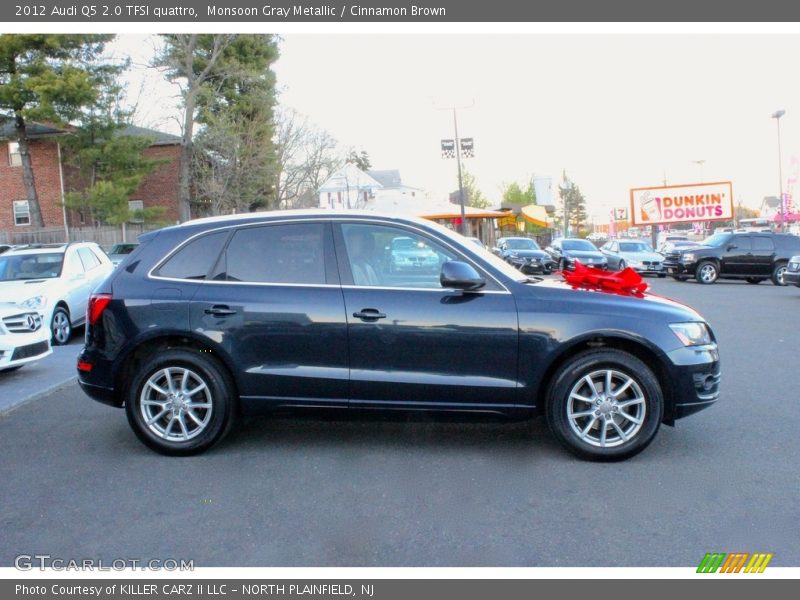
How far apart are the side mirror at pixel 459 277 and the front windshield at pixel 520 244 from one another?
27724 millimetres

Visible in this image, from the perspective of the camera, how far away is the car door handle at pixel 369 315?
5454mm

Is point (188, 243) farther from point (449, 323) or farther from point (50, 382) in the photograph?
point (50, 382)

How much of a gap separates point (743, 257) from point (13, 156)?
3469 cm

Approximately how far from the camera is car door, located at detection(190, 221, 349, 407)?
5512 mm

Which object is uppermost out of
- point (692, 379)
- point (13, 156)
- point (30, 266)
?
point (13, 156)

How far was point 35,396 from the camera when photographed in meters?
7.90

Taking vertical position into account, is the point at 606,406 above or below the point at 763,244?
below

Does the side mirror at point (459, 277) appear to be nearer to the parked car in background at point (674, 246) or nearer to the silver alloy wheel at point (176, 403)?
the silver alloy wheel at point (176, 403)

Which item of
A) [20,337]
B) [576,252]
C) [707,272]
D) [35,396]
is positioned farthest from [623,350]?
[576,252]

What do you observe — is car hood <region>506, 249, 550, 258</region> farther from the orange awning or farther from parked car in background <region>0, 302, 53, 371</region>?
parked car in background <region>0, 302, 53, 371</region>

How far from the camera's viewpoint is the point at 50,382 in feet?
28.7

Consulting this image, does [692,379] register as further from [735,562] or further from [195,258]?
[195,258]

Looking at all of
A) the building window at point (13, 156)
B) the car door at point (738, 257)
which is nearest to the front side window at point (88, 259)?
the car door at point (738, 257)

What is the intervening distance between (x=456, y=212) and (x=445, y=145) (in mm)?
4203
